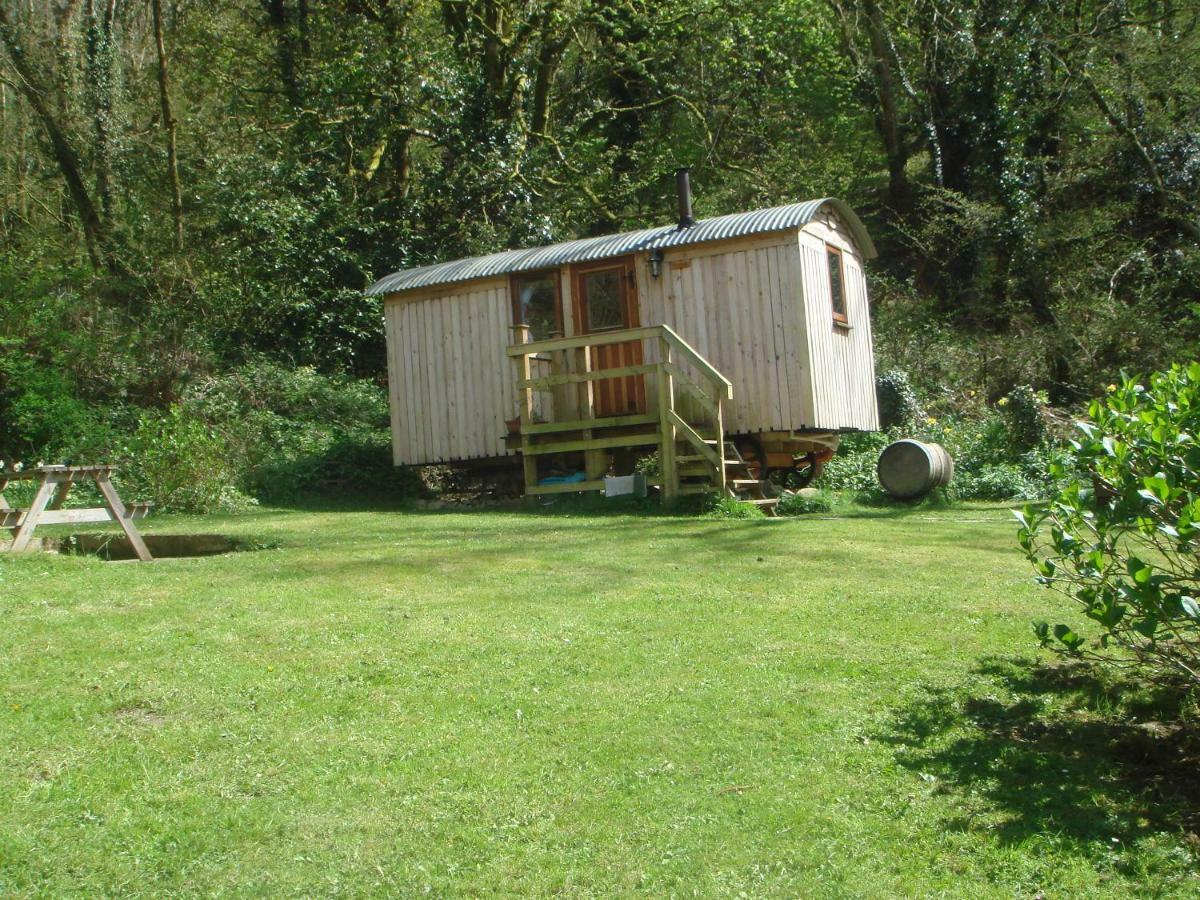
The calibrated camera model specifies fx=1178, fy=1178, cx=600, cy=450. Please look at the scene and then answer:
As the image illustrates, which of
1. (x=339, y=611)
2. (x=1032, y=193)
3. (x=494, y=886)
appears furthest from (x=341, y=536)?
(x=1032, y=193)

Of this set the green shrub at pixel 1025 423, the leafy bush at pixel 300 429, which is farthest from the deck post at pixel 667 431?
the green shrub at pixel 1025 423

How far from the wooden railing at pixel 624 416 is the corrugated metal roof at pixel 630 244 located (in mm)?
981

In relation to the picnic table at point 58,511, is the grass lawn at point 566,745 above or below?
below

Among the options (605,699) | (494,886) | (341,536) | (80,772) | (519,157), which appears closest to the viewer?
(494,886)

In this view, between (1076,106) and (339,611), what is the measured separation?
19.7 metres

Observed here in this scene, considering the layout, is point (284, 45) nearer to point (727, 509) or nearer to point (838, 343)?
point (838, 343)

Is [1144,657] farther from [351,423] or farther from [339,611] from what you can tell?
[351,423]

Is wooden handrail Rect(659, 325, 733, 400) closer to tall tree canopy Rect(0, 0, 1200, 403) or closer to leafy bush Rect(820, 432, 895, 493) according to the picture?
leafy bush Rect(820, 432, 895, 493)

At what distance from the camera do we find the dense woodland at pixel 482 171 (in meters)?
19.5

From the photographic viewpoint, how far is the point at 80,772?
4605 millimetres

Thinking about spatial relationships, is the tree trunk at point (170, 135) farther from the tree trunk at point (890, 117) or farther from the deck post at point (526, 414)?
the tree trunk at point (890, 117)

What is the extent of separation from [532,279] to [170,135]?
26.9 ft

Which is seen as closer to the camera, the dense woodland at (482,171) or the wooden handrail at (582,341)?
the wooden handrail at (582,341)

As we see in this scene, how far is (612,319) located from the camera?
15.3 m
